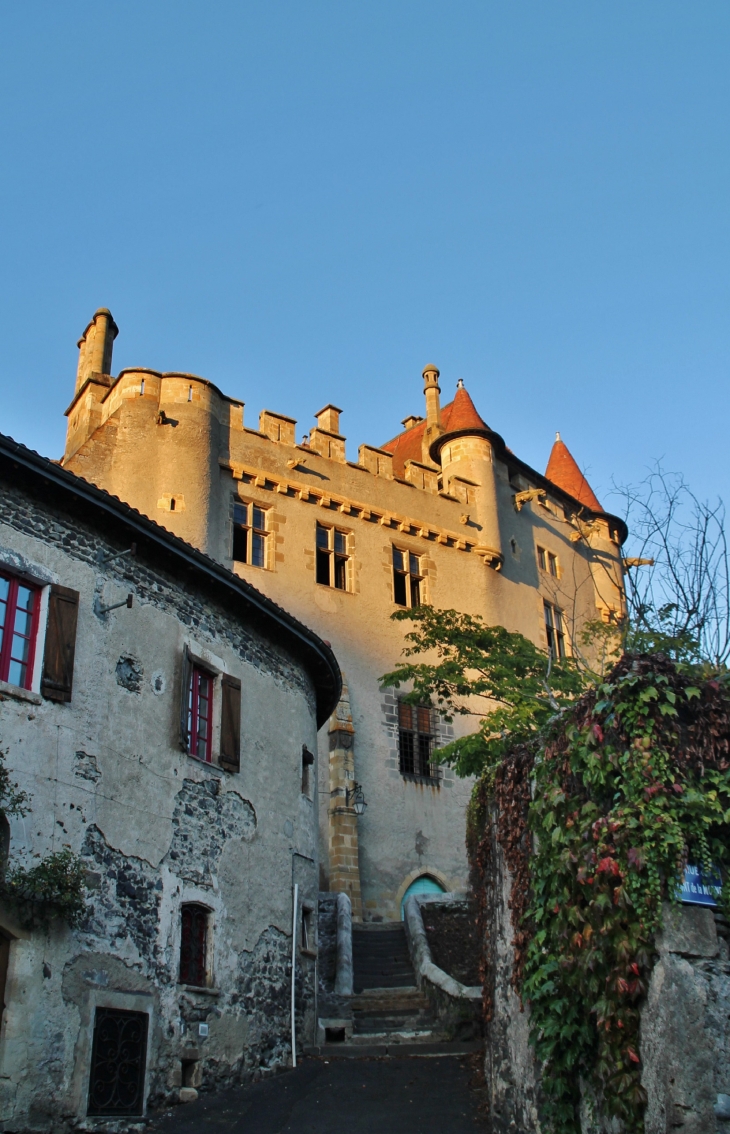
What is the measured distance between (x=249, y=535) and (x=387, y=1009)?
1182 cm

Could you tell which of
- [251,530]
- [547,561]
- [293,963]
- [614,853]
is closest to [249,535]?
[251,530]

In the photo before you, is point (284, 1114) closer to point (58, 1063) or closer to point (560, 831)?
Answer: point (58, 1063)

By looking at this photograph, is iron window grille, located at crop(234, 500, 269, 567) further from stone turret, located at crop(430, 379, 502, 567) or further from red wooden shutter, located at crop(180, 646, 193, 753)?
red wooden shutter, located at crop(180, 646, 193, 753)

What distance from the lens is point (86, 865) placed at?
33.2ft

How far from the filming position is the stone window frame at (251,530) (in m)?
23.8

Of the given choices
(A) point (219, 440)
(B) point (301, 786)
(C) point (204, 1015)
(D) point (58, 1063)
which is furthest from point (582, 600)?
(D) point (58, 1063)

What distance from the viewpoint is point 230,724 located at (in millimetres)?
12922

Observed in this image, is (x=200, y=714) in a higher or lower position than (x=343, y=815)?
lower

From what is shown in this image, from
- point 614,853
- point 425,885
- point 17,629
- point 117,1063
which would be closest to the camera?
point 614,853

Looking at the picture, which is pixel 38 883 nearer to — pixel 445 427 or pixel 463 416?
pixel 463 416

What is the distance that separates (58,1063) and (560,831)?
4.88m

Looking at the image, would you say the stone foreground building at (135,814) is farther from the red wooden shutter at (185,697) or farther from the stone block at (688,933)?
the stone block at (688,933)

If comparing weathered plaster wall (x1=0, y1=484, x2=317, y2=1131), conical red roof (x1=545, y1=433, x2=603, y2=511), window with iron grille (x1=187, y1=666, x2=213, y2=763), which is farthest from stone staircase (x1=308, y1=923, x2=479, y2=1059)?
conical red roof (x1=545, y1=433, x2=603, y2=511)

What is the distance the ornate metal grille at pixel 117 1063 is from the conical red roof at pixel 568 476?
89.0 ft
